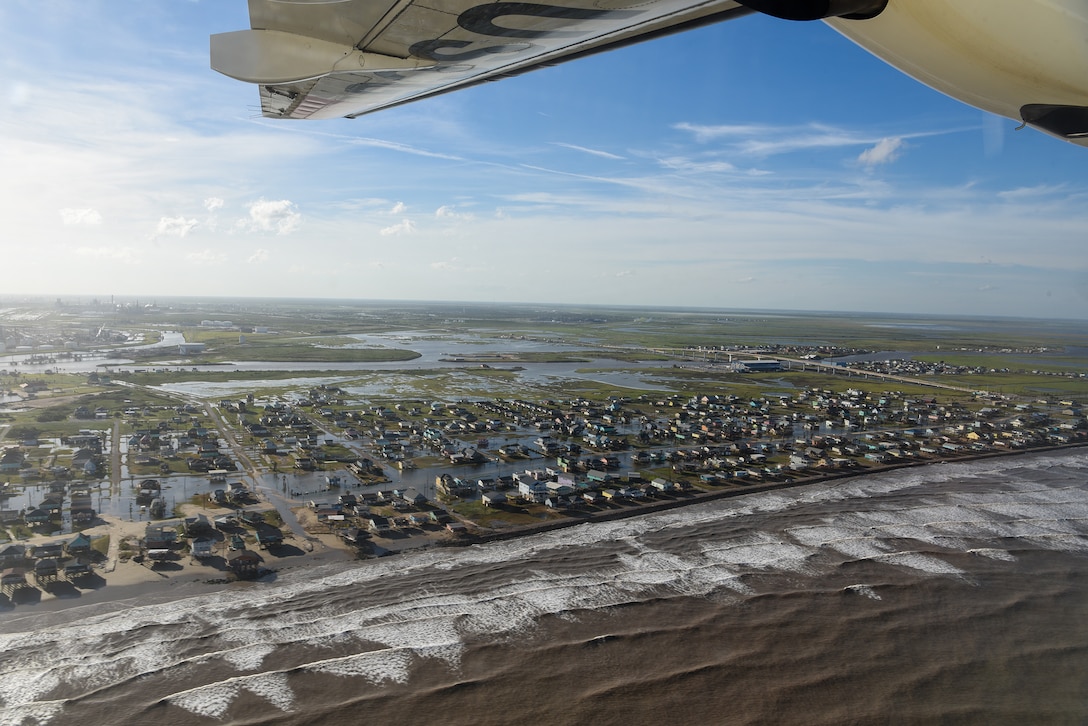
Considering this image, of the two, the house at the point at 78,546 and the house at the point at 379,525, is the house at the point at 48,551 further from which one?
the house at the point at 379,525

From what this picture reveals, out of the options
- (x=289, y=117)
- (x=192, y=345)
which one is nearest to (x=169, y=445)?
(x=289, y=117)

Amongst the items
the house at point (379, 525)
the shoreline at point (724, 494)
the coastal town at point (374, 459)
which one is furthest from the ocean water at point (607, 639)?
the coastal town at point (374, 459)

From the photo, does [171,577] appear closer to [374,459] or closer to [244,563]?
[244,563]

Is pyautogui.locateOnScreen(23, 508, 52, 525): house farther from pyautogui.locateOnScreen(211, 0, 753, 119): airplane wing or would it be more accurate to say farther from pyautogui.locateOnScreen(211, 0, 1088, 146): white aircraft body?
pyautogui.locateOnScreen(211, 0, 753, 119): airplane wing

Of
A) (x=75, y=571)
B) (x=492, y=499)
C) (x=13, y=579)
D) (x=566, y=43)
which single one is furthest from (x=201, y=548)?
(x=566, y=43)

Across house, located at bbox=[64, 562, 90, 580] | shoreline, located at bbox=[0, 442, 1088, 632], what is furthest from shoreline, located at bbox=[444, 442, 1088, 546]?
house, located at bbox=[64, 562, 90, 580]

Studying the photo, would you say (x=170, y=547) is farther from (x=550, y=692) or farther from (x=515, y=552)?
(x=550, y=692)
